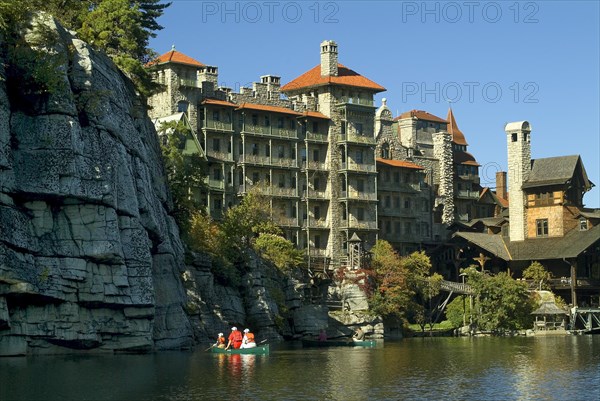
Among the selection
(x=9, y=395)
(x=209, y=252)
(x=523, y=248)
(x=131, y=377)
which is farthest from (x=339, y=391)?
(x=523, y=248)

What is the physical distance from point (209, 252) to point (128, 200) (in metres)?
20.6

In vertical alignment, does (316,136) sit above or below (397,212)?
above

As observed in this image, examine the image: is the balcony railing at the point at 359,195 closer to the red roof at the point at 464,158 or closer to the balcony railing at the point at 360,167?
the balcony railing at the point at 360,167

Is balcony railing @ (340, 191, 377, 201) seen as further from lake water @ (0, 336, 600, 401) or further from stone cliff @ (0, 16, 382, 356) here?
stone cliff @ (0, 16, 382, 356)

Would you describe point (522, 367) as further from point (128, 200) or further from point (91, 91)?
point (91, 91)

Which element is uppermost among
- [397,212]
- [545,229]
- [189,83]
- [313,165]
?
[189,83]

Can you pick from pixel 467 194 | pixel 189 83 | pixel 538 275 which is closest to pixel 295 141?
pixel 189 83

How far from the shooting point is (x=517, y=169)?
140m

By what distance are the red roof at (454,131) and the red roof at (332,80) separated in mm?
37268

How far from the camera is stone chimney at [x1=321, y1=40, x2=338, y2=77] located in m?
127

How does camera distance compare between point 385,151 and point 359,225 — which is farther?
point 385,151

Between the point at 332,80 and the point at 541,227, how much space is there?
95.5 feet

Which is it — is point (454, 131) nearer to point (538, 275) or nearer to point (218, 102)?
point (538, 275)

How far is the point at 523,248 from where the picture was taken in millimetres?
135500
